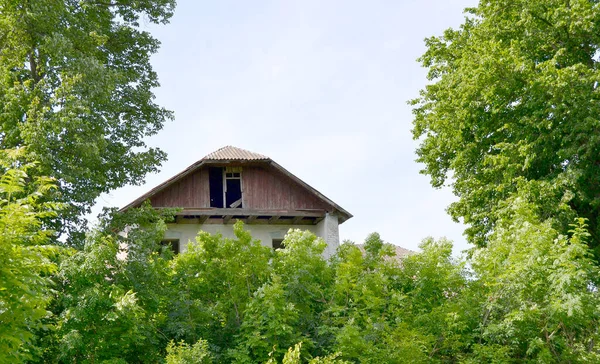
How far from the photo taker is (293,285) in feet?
48.6

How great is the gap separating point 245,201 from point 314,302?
9.97 metres

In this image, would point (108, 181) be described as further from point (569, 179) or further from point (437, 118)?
point (569, 179)

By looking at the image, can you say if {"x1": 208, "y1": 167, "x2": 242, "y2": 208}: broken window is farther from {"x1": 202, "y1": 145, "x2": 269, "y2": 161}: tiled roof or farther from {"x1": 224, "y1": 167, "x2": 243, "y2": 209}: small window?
{"x1": 202, "y1": 145, "x2": 269, "y2": 161}: tiled roof

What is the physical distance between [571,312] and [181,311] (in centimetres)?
733

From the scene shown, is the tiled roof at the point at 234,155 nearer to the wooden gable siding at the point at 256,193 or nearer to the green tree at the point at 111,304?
the wooden gable siding at the point at 256,193

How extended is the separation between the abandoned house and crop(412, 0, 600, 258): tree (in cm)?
457

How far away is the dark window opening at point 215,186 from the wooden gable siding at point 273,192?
0.80 metres

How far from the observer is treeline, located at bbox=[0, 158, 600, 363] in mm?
12930

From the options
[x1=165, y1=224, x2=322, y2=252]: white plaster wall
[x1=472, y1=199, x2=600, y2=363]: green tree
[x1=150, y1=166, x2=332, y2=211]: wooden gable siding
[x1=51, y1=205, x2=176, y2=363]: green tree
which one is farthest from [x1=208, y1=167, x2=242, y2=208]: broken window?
[x1=472, y1=199, x2=600, y2=363]: green tree

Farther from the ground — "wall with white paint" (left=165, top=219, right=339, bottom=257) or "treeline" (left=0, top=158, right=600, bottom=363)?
"wall with white paint" (left=165, top=219, right=339, bottom=257)

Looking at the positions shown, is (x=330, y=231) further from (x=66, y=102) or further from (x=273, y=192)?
(x=66, y=102)

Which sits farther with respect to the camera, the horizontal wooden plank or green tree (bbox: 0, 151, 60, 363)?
the horizontal wooden plank

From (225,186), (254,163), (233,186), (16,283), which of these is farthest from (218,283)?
(254,163)

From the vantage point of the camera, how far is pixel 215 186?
25266 millimetres
